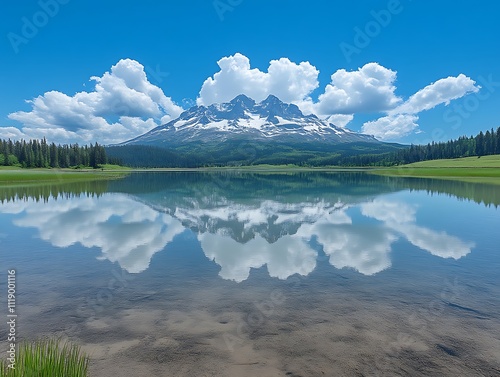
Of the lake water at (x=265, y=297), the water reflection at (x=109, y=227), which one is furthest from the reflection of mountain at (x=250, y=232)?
the lake water at (x=265, y=297)

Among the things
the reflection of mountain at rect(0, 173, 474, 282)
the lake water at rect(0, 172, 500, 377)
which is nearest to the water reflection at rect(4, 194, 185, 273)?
the reflection of mountain at rect(0, 173, 474, 282)

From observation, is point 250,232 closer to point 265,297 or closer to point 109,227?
point 109,227

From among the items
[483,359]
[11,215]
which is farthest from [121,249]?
[11,215]

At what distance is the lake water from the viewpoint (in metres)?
9.92

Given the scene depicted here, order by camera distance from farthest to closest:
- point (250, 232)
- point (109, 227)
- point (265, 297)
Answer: point (109, 227), point (250, 232), point (265, 297)

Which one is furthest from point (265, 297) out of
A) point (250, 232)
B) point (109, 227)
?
point (109, 227)

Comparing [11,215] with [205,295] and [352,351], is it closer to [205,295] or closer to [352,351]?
[205,295]

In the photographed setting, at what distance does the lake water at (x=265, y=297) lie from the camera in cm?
992

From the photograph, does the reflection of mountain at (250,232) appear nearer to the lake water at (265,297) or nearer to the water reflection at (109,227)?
the water reflection at (109,227)

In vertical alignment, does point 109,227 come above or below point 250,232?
above

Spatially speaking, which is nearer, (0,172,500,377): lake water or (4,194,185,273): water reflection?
(0,172,500,377): lake water

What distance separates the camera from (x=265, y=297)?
15008 mm

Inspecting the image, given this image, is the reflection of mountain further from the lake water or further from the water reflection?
the lake water

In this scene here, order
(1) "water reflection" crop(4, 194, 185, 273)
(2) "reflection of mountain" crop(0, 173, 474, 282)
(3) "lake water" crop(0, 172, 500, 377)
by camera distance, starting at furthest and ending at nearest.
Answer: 1. (1) "water reflection" crop(4, 194, 185, 273)
2. (2) "reflection of mountain" crop(0, 173, 474, 282)
3. (3) "lake water" crop(0, 172, 500, 377)
